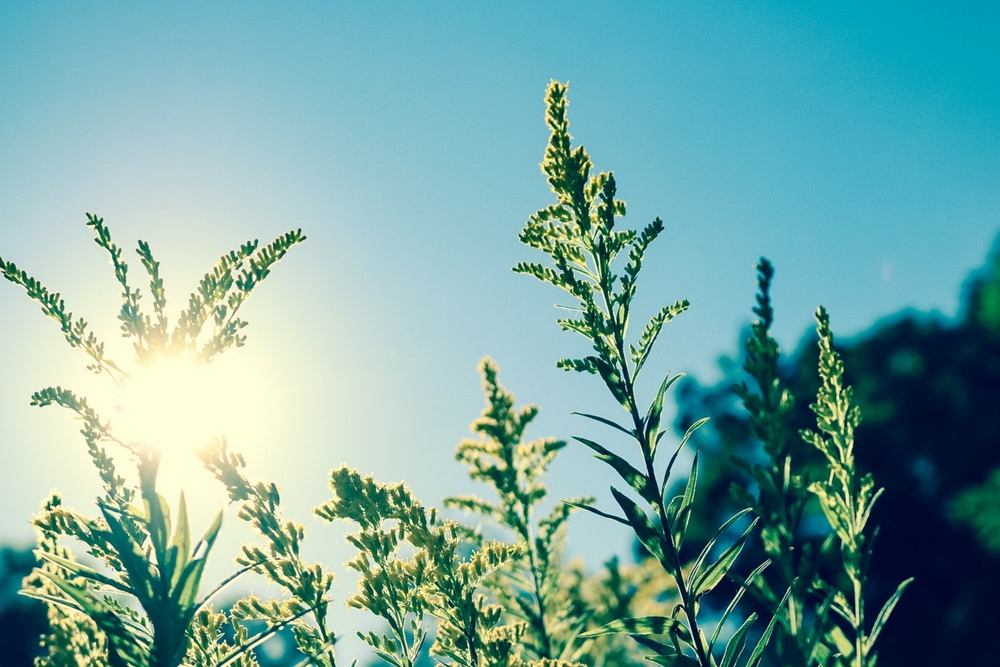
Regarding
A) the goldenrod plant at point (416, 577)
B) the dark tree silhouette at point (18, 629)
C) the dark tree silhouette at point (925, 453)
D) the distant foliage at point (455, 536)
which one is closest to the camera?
the distant foliage at point (455, 536)

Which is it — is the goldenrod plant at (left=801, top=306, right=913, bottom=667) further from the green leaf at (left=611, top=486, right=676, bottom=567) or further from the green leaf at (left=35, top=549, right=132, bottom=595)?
the green leaf at (left=35, top=549, right=132, bottom=595)

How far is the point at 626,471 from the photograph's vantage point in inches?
75.5

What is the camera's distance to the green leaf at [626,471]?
74.3 inches

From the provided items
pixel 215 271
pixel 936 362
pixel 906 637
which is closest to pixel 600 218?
pixel 215 271

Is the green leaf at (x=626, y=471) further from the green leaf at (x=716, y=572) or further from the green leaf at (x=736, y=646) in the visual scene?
the green leaf at (x=736, y=646)

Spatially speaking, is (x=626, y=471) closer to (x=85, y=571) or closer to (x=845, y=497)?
(x=845, y=497)

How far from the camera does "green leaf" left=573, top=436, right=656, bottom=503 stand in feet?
6.19

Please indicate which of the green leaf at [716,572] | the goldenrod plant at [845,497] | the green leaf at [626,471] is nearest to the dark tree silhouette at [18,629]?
the green leaf at [626,471]

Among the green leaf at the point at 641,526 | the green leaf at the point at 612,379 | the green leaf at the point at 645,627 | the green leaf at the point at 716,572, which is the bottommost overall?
the green leaf at the point at 645,627

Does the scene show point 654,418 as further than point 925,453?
No

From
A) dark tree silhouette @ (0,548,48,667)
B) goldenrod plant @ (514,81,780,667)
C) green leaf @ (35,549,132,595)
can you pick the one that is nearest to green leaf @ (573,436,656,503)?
goldenrod plant @ (514,81,780,667)

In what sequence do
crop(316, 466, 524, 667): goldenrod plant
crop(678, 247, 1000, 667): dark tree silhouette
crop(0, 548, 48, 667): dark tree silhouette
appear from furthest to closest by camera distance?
crop(0, 548, 48, 667): dark tree silhouette
crop(678, 247, 1000, 667): dark tree silhouette
crop(316, 466, 524, 667): goldenrod plant

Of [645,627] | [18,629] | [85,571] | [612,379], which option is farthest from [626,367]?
[18,629]

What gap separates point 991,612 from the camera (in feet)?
53.7
